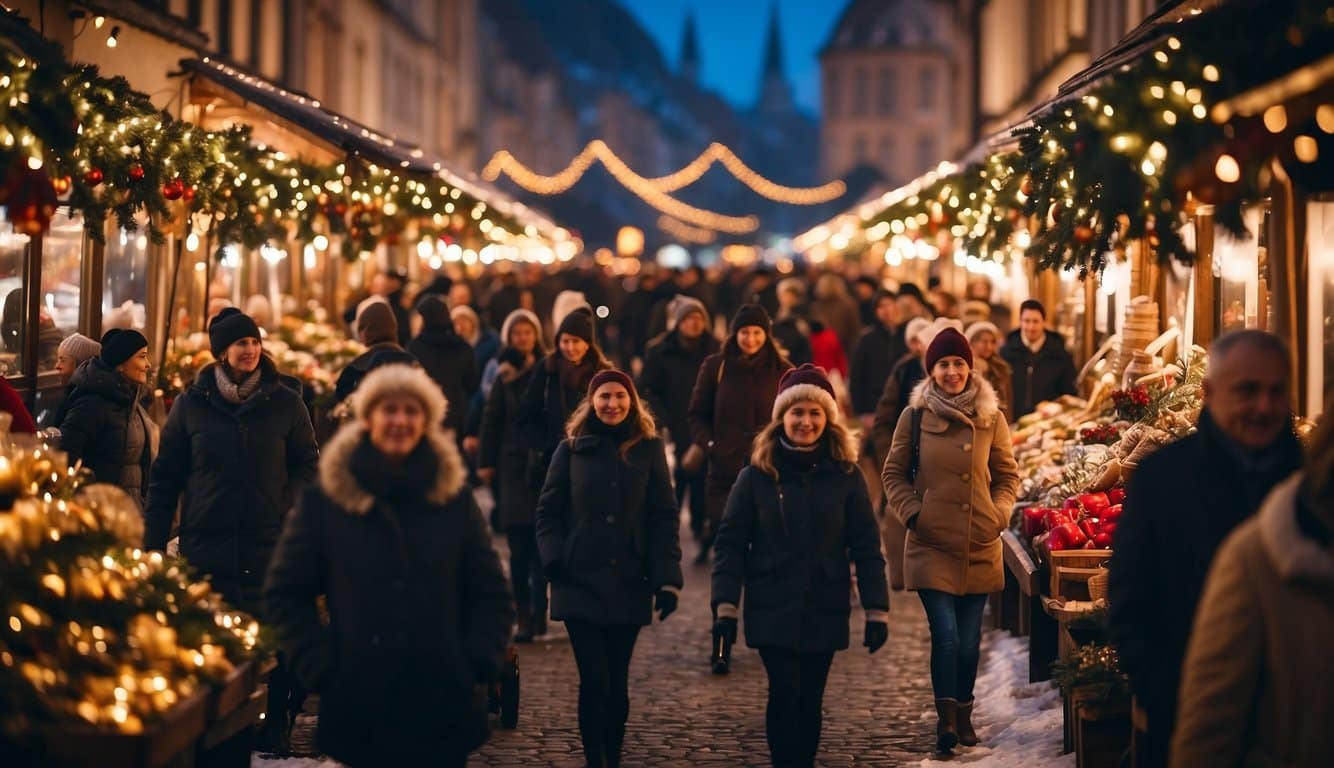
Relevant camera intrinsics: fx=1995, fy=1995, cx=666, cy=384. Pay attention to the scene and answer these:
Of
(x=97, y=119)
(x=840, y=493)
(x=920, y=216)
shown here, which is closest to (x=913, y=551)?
(x=840, y=493)

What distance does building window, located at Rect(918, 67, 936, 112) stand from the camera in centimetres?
11666

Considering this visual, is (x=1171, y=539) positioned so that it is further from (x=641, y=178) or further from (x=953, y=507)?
(x=641, y=178)

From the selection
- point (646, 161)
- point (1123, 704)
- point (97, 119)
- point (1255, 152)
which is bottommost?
point (1123, 704)

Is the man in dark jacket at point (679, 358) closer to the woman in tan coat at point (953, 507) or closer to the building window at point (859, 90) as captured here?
the woman in tan coat at point (953, 507)

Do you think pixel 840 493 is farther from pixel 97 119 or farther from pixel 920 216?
pixel 920 216

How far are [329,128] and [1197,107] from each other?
367 inches

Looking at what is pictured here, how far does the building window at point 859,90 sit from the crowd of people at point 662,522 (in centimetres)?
10626

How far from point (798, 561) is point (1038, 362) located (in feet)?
24.9

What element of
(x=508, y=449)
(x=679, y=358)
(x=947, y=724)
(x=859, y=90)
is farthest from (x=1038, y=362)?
(x=859, y=90)

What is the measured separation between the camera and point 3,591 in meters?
5.71

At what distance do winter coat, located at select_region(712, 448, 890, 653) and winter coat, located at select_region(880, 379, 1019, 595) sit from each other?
1.24 m

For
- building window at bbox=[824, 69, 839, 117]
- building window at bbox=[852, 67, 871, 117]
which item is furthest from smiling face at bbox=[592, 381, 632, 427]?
building window at bbox=[824, 69, 839, 117]

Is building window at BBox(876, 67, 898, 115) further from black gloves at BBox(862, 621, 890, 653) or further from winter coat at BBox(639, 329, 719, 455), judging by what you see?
black gloves at BBox(862, 621, 890, 653)

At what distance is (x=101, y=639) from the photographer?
5.85m
